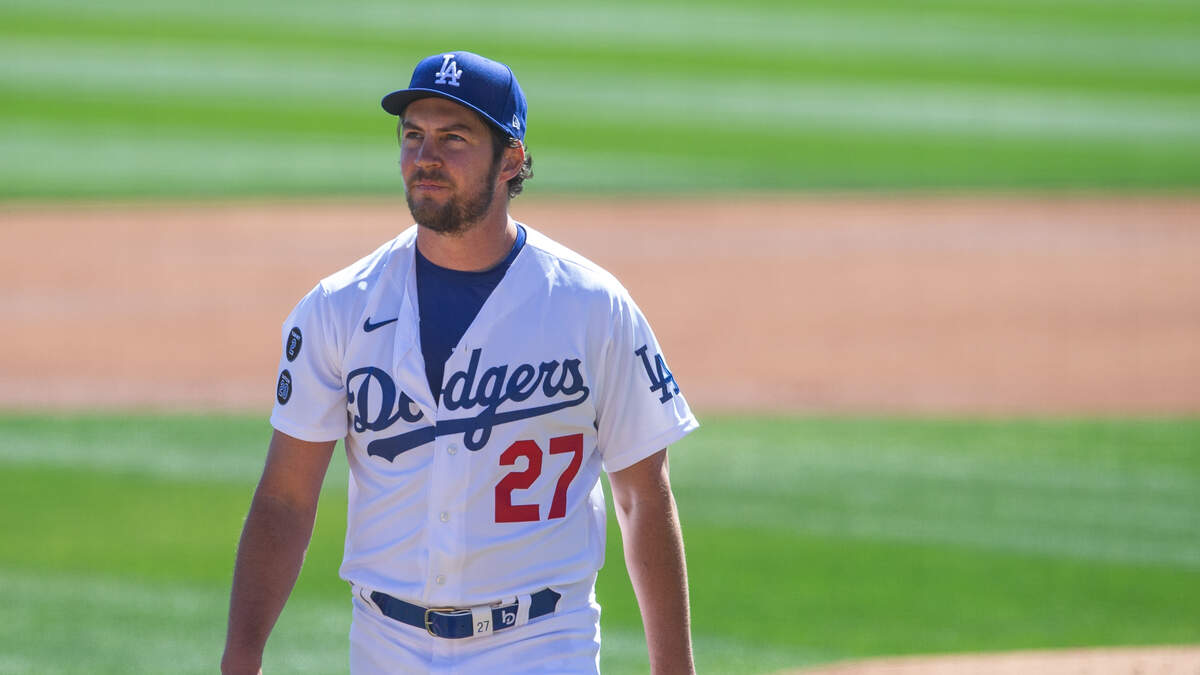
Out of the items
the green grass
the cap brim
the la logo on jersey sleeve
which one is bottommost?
the la logo on jersey sleeve

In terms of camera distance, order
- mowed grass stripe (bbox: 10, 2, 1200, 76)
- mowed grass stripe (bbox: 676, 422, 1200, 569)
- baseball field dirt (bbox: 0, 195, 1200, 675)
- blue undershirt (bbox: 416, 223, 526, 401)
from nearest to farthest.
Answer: blue undershirt (bbox: 416, 223, 526, 401) < mowed grass stripe (bbox: 676, 422, 1200, 569) < baseball field dirt (bbox: 0, 195, 1200, 675) < mowed grass stripe (bbox: 10, 2, 1200, 76)

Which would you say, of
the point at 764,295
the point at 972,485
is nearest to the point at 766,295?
the point at 764,295

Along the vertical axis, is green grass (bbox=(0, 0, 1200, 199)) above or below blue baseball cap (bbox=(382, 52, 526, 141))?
above

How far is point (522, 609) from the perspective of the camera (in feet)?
10.7

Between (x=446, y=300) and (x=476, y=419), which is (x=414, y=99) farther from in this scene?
(x=476, y=419)

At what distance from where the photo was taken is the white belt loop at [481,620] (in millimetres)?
3215

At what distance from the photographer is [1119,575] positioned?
691 centimetres

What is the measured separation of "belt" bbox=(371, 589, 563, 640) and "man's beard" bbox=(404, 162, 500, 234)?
749 mm

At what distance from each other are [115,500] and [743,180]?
1101 centimetres

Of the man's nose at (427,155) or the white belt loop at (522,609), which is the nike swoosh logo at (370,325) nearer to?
the man's nose at (427,155)

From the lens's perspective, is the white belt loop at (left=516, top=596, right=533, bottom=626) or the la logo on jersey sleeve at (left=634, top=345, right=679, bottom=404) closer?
the white belt loop at (left=516, top=596, right=533, bottom=626)

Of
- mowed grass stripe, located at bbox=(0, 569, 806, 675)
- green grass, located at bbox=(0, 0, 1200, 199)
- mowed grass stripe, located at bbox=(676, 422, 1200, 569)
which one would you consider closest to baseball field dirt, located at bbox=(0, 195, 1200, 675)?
mowed grass stripe, located at bbox=(676, 422, 1200, 569)

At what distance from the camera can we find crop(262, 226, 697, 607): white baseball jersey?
3.23 m

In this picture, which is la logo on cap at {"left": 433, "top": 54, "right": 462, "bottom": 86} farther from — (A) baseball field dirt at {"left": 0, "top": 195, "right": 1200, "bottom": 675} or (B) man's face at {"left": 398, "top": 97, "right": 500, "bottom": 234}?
(A) baseball field dirt at {"left": 0, "top": 195, "right": 1200, "bottom": 675}
